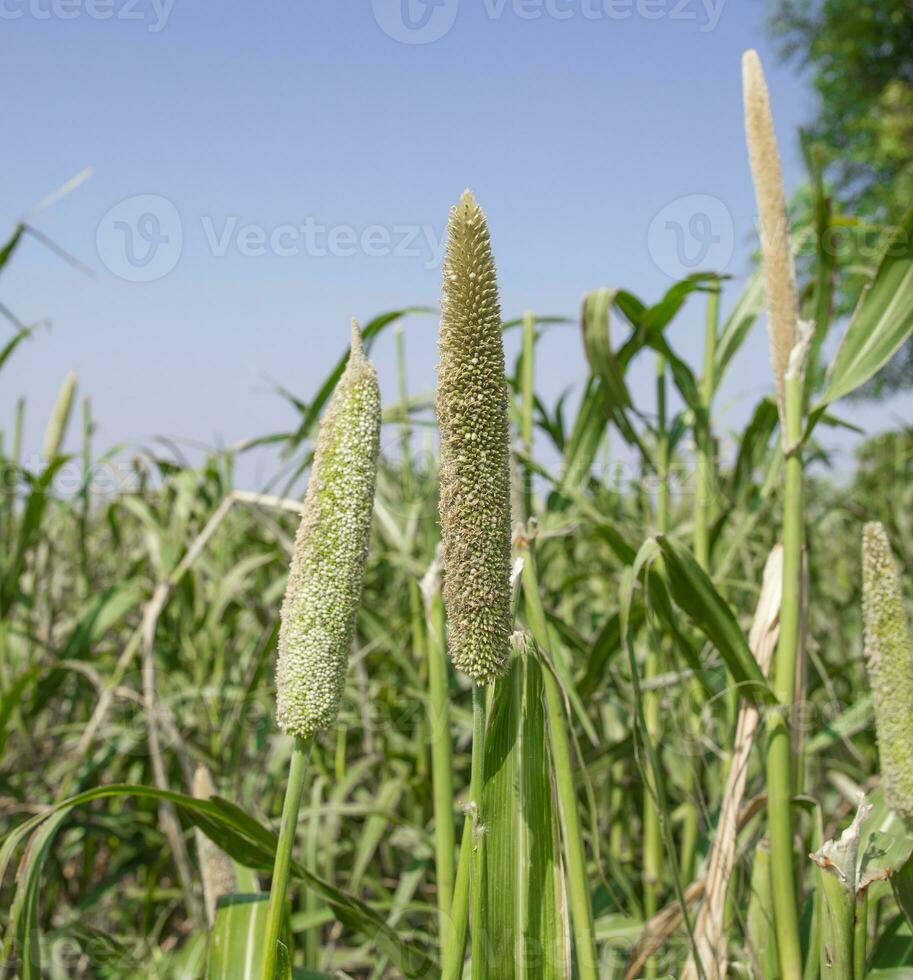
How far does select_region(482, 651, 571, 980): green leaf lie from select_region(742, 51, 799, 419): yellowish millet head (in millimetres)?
832

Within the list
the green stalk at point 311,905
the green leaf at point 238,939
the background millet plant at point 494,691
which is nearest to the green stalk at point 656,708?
the background millet plant at point 494,691

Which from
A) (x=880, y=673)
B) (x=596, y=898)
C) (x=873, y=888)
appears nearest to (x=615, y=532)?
(x=880, y=673)

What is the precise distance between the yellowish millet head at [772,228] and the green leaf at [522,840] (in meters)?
0.83

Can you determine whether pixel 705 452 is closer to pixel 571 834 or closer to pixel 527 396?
pixel 527 396

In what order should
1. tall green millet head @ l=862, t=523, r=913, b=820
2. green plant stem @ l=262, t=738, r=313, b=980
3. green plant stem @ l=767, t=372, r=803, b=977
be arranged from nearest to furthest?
green plant stem @ l=262, t=738, r=313, b=980 → tall green millet head @ l=862, t=523, r=913, b=820 → green plant stem @ l=767, t=372, r=803, b=977

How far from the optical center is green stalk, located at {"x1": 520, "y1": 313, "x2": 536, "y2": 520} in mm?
1933

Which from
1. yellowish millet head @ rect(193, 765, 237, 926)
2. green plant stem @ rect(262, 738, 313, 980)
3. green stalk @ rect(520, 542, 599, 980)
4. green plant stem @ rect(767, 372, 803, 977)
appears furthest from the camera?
yellowish millet head @ rect(193, 765, 237, 926)

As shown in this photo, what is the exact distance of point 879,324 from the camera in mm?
1506

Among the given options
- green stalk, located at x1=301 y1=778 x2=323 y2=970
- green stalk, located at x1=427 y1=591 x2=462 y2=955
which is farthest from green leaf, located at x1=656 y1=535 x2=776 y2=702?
green stalk, located at x1=301 y1=778 x2=323 y2=970

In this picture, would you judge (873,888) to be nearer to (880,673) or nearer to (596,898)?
(880,673)

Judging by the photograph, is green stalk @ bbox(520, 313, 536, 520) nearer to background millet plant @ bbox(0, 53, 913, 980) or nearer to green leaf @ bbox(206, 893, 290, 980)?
background millet plant @ bbox(0, 53, 913, 980)

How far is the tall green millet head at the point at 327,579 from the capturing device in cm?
89

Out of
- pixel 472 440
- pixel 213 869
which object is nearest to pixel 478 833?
pixel 472 440

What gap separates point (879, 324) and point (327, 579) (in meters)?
1.08
